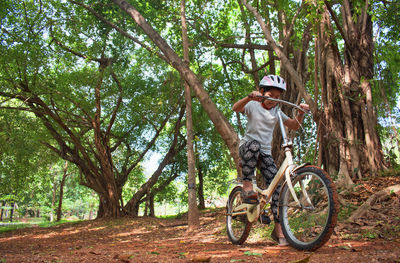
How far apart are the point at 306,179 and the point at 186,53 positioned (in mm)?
5152

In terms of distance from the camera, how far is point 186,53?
764 centimetres

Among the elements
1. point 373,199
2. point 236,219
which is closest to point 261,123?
point 236,219

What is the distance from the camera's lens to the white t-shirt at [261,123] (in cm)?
371

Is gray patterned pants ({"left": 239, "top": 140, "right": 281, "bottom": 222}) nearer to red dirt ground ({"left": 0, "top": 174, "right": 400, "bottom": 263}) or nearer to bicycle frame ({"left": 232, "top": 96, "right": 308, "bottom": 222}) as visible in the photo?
bicycle frame ({"left": 232, "top": 96, "right": 308, "bottom": 222})

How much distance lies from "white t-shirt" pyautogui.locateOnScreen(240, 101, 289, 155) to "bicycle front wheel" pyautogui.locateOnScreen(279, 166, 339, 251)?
60 centimetres

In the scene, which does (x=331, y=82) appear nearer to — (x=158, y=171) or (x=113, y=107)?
(x=113, y=107)

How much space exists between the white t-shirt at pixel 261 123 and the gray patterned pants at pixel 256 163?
8 cm

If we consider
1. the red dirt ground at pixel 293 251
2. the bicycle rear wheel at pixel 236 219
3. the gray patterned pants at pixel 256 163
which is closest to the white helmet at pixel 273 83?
the gray patterned pants at pixel 256 163

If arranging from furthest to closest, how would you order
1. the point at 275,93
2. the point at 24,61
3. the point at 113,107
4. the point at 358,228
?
the point at 113,107
the point at 24,61
the point at 358,228
the point at 275,93

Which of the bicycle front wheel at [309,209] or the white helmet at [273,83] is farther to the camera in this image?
the white helmet at [273,83]

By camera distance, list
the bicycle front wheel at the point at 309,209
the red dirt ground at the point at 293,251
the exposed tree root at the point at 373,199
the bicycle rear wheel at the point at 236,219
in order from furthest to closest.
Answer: the exposed tree root at the point at 373,199
the bicycle rear wheel at the point at 236,219
the bicycle front wheel at the point at 309,209
the red dirt ground at the point at 293,251

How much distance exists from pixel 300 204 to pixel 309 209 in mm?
92

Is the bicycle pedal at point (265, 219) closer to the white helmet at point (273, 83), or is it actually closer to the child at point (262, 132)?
the child at point (262, 132)

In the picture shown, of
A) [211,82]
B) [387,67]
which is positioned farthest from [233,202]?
[211,82]
